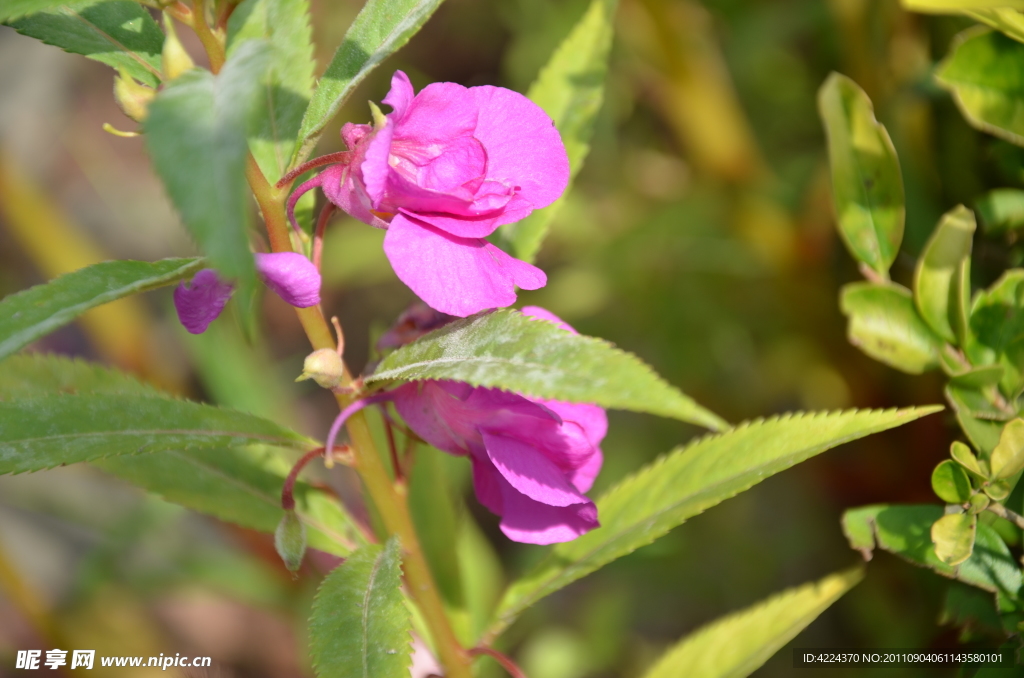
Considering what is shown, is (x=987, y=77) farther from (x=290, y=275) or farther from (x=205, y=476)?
(x=205, y=476)

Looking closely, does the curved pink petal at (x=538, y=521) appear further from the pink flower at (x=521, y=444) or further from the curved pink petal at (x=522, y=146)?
the curved pink petal at (x=522, y=146)

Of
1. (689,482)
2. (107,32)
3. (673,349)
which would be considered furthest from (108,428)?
(673,349)

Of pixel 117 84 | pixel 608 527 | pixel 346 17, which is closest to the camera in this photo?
pixel 117 84

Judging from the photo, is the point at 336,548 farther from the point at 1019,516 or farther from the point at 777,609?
the point at 1019,516

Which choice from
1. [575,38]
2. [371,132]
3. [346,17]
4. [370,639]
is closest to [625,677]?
[370,639]

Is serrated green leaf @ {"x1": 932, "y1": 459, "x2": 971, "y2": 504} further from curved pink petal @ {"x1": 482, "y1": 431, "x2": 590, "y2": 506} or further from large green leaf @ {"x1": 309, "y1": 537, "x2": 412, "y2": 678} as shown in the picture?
large green leaf @ {"x1": 309, "y1": 537, "x2": 412, "y2": 678}
